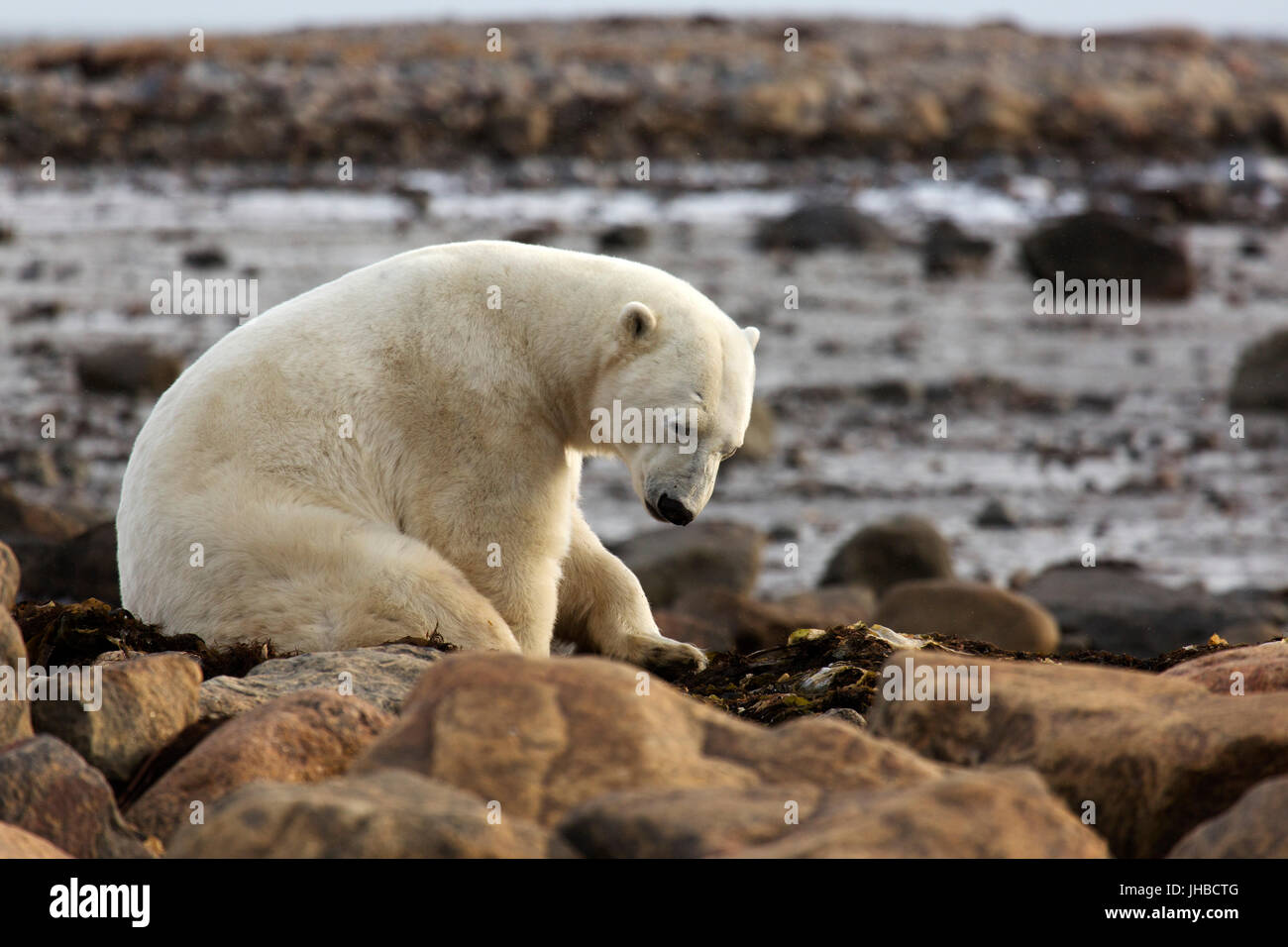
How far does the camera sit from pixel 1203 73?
55.6 m

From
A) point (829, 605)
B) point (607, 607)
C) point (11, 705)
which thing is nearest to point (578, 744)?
point (11, 705)

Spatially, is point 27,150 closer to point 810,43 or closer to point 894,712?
point 810,43

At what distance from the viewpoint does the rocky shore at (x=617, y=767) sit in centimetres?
284

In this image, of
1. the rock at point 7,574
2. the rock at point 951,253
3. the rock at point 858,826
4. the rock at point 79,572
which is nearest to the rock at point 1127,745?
the rock at point 858,826

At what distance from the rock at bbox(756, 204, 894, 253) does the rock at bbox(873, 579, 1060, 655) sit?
16795mm

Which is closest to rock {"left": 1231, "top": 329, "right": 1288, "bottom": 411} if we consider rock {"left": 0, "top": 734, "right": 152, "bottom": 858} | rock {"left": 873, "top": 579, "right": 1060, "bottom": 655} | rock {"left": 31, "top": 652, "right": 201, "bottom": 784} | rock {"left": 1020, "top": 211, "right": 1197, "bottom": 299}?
rock {"left": 1020, "top": 211, "right": 1197, "bottom": 299}

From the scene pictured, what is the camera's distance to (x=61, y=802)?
11.3 feet

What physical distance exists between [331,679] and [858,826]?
2115mm

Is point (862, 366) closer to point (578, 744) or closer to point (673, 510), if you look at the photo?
point (673, 510)

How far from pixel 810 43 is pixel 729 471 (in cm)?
5025

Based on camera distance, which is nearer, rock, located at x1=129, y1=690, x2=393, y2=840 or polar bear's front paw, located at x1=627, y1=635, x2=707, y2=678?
rock, located at x1=129, y1=690, x2=393, y2=840

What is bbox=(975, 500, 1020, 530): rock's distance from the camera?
1162cm

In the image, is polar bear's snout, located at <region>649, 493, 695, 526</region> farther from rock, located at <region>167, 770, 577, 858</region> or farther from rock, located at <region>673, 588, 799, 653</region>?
rock, located at <region>673, 588, 799, 653</region>

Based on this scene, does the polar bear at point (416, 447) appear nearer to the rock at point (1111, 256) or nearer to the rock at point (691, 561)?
the rock at point (691, 561)
